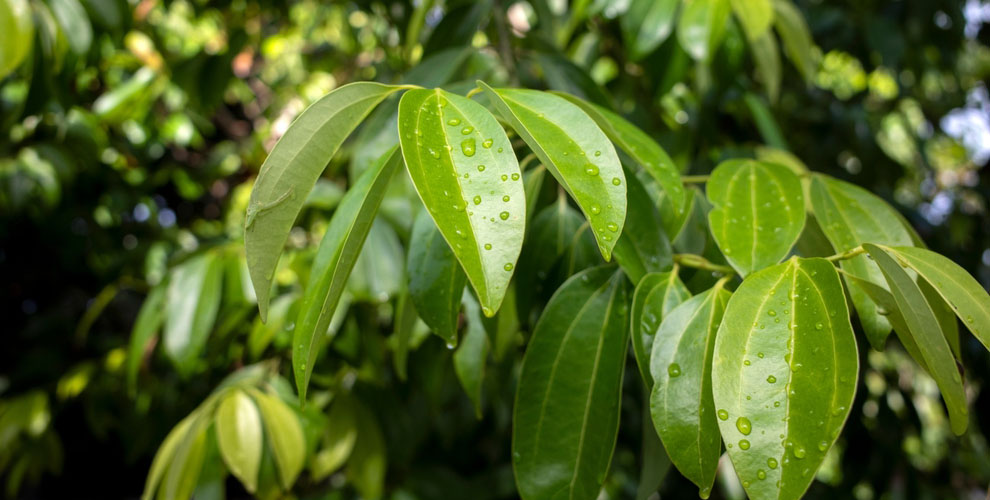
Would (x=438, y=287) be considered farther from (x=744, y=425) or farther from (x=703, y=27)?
(x=703, y=27)

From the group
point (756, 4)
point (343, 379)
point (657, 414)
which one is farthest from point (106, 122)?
point (657, 414)

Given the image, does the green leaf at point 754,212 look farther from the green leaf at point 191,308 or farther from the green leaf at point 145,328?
the green leaf at point 145,328

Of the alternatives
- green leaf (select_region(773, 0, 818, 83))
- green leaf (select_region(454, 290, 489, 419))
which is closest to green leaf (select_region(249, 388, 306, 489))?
green leaf (select_region(454, 290, 489, 419))

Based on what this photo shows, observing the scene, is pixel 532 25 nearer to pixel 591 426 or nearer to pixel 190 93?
pixel 190 93

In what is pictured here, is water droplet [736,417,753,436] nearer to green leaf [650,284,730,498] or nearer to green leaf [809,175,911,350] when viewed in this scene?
green leaf [650,284,730,498]

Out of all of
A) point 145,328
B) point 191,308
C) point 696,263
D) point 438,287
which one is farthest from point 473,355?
point 145,328

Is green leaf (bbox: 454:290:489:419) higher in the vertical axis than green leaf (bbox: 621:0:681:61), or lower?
lower

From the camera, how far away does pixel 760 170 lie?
67 centimetres

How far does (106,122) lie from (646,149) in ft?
Result: 4.64

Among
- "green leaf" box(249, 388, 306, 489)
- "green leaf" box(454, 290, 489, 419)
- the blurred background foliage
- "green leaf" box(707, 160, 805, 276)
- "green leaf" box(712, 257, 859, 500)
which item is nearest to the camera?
"green leaf" box(712, 257, 859, 500)

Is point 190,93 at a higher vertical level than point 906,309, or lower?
lower

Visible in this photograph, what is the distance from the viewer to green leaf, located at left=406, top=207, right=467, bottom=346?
2.02ft

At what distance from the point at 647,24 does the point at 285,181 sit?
26.0 inches

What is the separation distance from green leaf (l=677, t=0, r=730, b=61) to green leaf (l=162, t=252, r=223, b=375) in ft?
2.45
